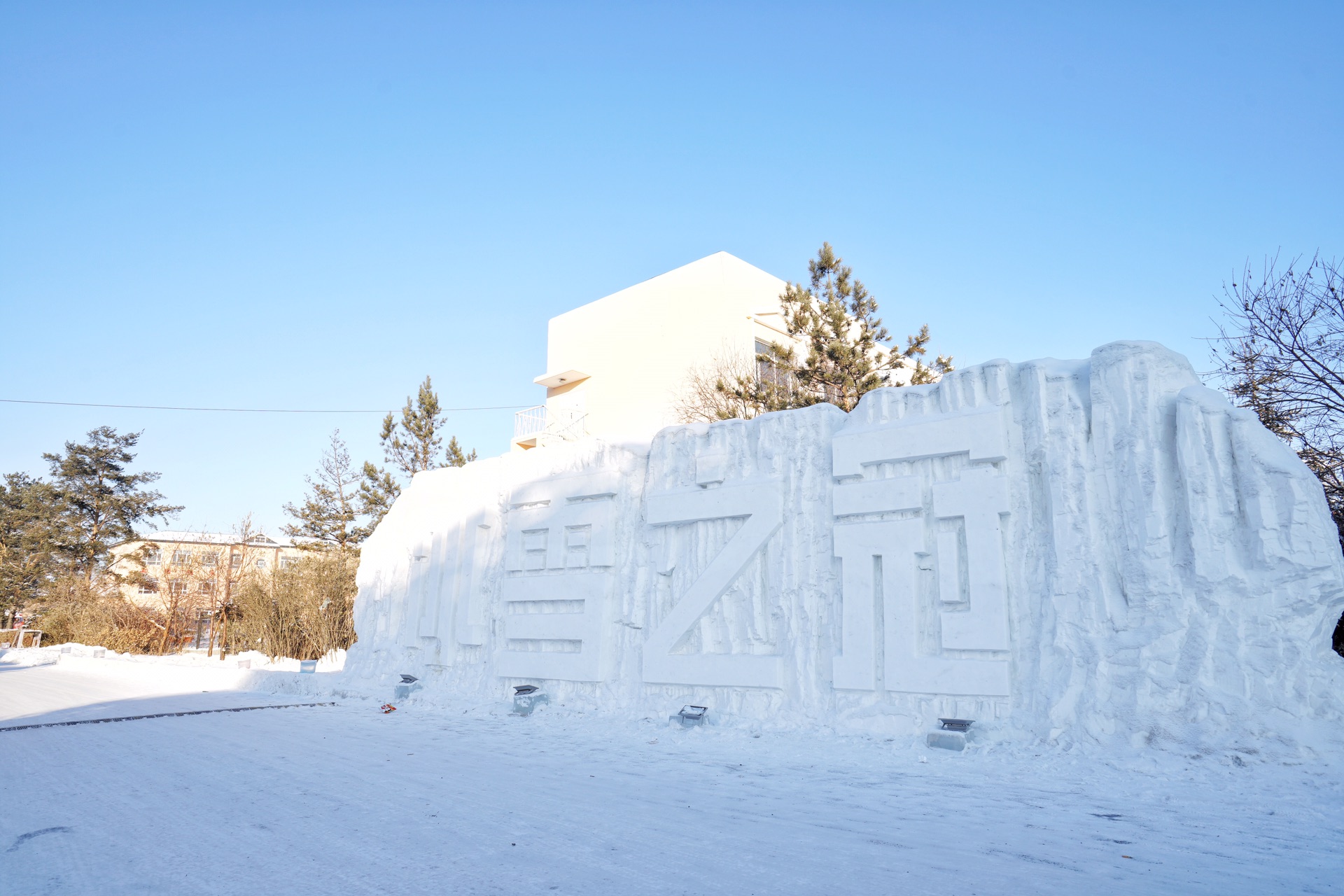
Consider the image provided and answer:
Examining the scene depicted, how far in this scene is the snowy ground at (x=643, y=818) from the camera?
11.4 ft

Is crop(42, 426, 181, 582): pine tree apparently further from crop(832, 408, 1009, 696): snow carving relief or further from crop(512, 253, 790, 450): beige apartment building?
crop(832, 408, 1009, 696): snow carving relief

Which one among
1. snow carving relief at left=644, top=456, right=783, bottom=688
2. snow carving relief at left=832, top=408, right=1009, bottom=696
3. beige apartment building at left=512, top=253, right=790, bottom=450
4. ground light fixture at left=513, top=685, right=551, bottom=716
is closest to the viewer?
snow carving relief at left=832, top=408, right=1009, bottom=696

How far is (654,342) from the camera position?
67.2 ft

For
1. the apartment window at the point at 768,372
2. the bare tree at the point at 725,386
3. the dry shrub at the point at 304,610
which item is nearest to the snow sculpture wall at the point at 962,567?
the bare tree at the point at 725,386

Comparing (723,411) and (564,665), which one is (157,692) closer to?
(564,665)

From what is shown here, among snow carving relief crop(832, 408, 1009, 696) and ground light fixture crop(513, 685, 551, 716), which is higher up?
snow carving relief crop(832, 408, 1009, 696)

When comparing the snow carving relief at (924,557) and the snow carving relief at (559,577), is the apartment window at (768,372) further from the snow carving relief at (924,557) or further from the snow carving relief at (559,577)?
the snow carving relief at (924,557)

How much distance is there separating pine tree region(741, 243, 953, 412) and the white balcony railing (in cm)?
533

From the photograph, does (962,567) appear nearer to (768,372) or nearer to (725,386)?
(725,386)

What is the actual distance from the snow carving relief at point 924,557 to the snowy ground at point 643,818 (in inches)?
30.1

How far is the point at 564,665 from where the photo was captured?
32.8ft

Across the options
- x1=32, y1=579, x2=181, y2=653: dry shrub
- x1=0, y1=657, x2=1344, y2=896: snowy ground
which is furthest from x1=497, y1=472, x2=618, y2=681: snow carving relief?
x1=32, y1=579, x2=181, y2=653: dry shrub

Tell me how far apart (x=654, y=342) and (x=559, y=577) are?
11.0 meters

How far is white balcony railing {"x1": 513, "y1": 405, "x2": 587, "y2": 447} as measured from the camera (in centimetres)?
2147
